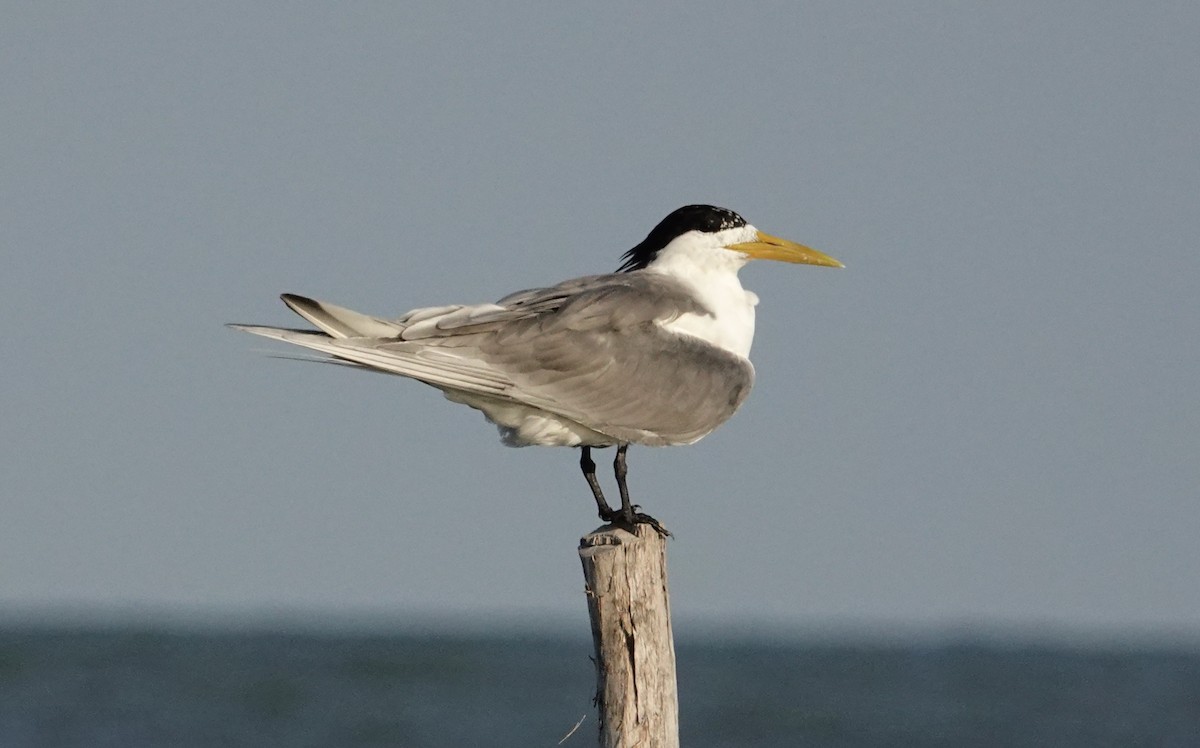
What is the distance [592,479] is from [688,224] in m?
1.53

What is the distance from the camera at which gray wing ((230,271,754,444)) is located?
8711 mm

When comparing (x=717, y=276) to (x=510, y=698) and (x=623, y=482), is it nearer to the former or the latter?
(x=623, y=482)

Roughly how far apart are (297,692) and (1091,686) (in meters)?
19.6

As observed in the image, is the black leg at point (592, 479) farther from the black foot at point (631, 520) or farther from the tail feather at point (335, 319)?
the tail feather at point (335, 319)

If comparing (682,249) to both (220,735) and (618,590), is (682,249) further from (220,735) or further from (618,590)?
(220,735)

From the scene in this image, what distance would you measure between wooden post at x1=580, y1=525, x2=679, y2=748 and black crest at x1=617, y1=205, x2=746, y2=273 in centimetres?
264

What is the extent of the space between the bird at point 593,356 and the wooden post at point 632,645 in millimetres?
800

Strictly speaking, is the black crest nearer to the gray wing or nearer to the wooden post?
the gray wing

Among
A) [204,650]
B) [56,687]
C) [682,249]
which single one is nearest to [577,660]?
[204,650]

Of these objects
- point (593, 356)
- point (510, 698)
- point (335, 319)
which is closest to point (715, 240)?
point (593, 356)

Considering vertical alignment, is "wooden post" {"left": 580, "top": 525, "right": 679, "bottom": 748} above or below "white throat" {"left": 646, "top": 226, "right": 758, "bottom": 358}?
below

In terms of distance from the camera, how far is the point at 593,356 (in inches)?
361

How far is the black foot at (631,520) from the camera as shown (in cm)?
858

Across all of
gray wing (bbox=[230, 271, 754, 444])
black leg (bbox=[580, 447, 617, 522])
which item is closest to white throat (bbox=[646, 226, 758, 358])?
gray wing (bbox=[230, 271, 754, 444])
